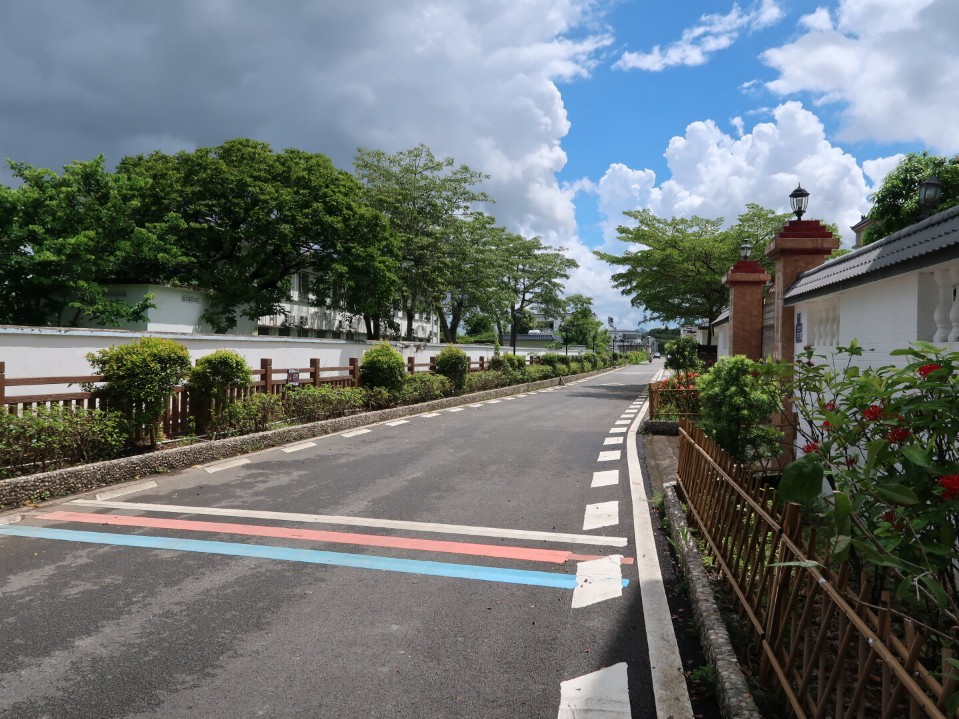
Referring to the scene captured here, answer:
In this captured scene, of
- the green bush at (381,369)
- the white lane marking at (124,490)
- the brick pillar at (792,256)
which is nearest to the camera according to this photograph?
the white lane marking at (124,490)

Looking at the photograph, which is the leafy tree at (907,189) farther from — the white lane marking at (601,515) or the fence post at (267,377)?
the fence post at (267,377)

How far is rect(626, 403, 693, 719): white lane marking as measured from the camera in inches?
118

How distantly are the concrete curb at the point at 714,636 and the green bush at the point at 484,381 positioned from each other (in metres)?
17.0

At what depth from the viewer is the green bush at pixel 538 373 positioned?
99.8ft

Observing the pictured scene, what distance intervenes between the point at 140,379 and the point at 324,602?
548 cm

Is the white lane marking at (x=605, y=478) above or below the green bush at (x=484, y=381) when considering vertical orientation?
below

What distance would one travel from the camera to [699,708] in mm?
2955

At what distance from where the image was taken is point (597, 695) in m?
3.04

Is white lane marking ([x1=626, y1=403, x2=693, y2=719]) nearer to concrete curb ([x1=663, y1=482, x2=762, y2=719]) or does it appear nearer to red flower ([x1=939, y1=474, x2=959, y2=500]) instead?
concrete curb ([x1=663, y1=482, x2=762, y2=719])

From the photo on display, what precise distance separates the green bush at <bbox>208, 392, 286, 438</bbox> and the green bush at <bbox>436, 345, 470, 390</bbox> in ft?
29.1

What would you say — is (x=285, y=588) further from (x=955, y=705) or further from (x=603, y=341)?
(x=603, y=341)

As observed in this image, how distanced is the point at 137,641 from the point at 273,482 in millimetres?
4412

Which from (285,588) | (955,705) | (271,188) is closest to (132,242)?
(271,188)

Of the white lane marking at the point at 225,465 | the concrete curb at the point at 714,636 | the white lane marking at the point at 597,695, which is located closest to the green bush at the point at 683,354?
the white lane marking at the point at 225,465
